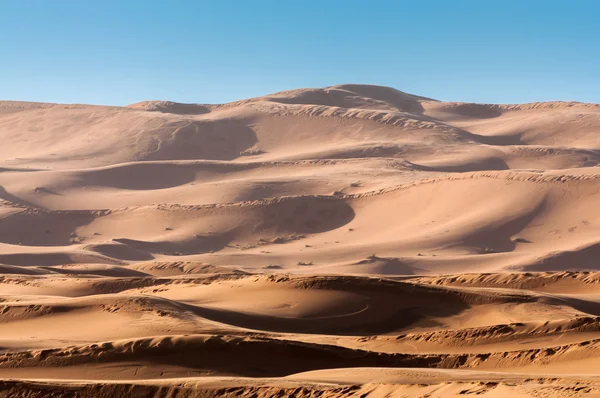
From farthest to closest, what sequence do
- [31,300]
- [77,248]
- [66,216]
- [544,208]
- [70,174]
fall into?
[70,174], [66,216], [544,208], [77,248], [31,300]

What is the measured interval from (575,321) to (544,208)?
2260 centimetres

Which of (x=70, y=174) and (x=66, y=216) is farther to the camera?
(x=70, y=174)

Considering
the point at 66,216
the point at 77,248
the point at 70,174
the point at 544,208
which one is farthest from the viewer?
the point at 70,174

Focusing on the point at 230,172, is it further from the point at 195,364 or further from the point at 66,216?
the point at 195,364

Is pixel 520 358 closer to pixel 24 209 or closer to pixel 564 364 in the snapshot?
pixel 564 364

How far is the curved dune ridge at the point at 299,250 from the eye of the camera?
35.8ft

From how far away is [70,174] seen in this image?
5000 centimetres

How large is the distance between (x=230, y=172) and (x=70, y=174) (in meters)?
8.78

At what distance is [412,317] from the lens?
1675cm

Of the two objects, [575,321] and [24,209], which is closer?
[575,321]

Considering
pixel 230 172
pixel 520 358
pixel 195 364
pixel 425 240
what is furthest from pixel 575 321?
pixel 230 172

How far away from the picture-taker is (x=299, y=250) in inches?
1318

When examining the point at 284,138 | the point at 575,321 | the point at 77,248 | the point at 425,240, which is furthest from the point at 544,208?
the point at 284,138

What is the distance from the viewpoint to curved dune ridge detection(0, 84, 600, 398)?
10.9 metres
